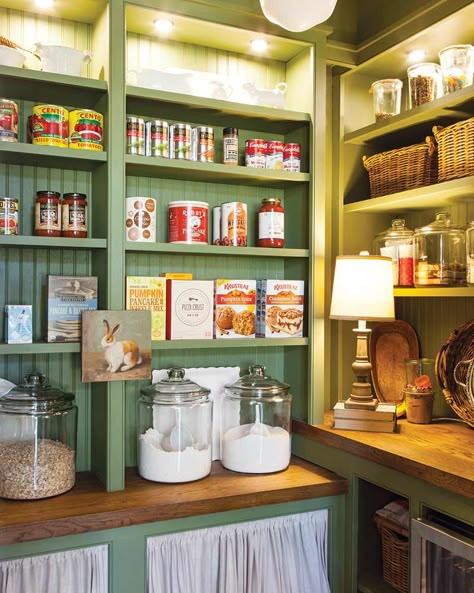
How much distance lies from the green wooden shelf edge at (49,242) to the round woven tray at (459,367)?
1.30 meters

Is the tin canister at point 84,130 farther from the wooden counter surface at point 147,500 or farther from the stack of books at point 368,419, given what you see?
the stack of books at point 368,419

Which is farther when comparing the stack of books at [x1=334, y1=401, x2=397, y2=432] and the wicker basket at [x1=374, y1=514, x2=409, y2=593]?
the stack of books at [x1=334, y1=401, x2=397, y2=432]

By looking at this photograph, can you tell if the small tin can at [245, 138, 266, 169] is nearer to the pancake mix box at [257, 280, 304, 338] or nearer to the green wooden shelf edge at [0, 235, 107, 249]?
the pancake mix box at [257, 280, 304, 338]

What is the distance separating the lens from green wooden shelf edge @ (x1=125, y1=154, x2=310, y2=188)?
220 cm

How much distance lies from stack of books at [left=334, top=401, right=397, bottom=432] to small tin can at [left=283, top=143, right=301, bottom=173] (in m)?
0.96

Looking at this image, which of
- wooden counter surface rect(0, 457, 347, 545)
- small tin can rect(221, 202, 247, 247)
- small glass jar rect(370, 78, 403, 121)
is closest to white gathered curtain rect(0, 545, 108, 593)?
wooden counter surface rect(0, 457, 347, 545)

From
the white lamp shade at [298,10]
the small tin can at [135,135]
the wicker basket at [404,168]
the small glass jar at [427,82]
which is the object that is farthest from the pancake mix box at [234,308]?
the white lamp shade at [298,10]

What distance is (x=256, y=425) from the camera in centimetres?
231

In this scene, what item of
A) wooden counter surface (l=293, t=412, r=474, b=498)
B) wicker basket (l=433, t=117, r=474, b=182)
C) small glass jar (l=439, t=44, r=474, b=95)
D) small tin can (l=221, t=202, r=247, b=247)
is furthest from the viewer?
small tin can (l=221, t=202, r=247, b=247)

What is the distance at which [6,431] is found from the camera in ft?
6.81

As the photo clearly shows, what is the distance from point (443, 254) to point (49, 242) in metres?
1.43

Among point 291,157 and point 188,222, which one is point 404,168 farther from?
point 188,222

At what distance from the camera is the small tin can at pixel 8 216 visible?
203 centimetres

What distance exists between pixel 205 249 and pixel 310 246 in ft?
1.48
